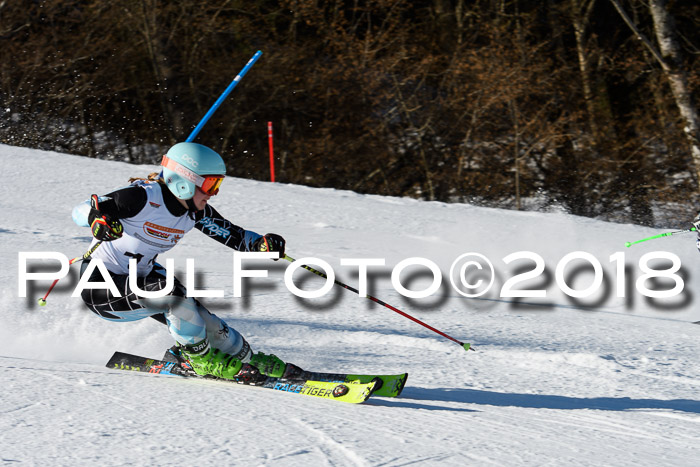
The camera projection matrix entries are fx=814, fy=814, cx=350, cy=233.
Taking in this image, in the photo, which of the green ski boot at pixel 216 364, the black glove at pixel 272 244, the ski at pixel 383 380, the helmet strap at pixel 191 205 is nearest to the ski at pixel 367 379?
the ski at pixel 383 380

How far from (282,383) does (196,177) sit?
3.56 ft

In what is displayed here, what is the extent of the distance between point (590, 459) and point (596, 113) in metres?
12.5

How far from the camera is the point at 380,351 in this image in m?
5.02

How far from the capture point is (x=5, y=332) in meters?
4.86

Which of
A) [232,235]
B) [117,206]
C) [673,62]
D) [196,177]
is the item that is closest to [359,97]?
[673,62]

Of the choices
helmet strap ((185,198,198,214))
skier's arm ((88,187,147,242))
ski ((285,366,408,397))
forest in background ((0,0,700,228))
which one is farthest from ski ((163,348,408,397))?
forest in background ((0,0,700,228))

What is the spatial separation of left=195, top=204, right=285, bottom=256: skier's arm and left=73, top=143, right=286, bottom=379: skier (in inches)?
4.3

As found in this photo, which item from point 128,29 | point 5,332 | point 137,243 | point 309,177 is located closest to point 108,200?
point 137,243

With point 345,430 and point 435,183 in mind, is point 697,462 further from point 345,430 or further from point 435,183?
point 435,183

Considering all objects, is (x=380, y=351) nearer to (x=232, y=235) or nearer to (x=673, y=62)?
(x=232, y=235)

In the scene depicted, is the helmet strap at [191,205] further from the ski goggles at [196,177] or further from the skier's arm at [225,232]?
the skier's arm at [225,232]

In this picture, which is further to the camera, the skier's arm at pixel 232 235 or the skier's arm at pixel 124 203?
the skier's arm at pixel 232 235

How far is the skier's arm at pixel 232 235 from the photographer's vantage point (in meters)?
4.24

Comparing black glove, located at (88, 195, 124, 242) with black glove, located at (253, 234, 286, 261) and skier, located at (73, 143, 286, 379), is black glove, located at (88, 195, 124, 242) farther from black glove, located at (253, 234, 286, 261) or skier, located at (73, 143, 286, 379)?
black glove, located at (253, 234, 286, 261)
